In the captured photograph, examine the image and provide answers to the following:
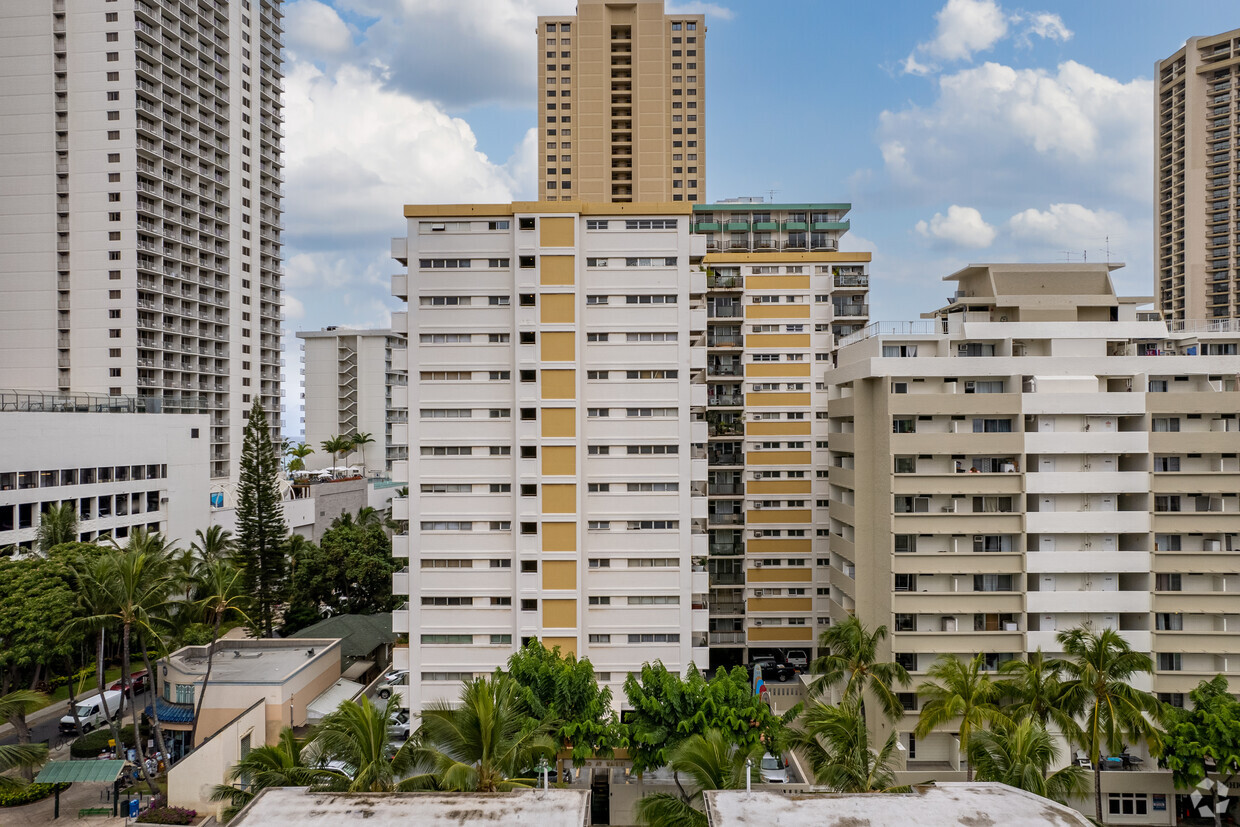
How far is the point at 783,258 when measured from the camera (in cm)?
3947

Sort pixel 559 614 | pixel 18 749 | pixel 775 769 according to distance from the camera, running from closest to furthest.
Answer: pixel 18 749
pixel 775 769
pixel 559 614

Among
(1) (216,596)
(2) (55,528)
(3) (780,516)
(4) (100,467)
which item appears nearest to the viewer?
(1) (216,596)

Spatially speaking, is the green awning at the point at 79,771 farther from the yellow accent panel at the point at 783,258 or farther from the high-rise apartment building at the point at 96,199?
the yellow accent panel at the point at 783,258

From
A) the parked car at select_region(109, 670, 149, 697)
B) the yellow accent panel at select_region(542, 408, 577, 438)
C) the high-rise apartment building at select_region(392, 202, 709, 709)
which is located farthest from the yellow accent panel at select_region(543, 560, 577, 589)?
the parked car at select_region(109, 670, 149, 697)

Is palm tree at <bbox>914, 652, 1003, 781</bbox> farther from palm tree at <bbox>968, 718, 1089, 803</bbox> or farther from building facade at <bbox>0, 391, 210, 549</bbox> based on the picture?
building facade at <bbox>0, 391, 210, 549</bbox>

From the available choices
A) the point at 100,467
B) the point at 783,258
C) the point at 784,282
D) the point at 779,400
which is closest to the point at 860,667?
the point at 779,400

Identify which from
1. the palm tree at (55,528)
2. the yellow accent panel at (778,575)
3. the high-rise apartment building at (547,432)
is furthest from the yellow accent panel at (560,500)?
the palm tree at (55,528)

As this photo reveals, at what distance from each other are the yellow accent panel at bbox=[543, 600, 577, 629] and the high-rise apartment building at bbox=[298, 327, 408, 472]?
207ft

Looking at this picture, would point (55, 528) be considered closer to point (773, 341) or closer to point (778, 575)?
point (778, 575)

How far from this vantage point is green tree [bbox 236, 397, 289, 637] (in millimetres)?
37531

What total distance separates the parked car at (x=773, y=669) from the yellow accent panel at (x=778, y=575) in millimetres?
3919

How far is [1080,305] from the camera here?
26906 millimetres

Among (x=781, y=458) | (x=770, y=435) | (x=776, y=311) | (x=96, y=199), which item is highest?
(x=96, y=199)

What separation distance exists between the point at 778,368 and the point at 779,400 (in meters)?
1.69
